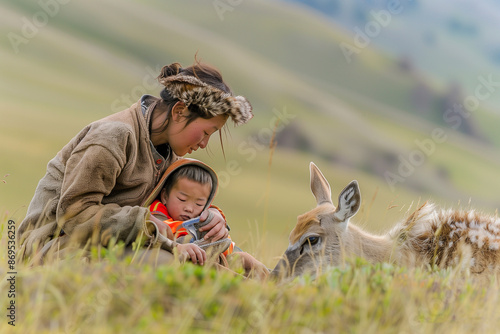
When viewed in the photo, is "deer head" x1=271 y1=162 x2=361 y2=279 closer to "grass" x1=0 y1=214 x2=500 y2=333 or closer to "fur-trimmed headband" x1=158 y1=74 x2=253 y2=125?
"fur-trimmed headband" x1=158 y1=74 x2=253 y2=125

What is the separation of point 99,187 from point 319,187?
2293mm

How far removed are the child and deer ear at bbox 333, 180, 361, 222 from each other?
1055mm

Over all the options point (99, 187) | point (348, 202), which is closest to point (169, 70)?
point (99, 187)

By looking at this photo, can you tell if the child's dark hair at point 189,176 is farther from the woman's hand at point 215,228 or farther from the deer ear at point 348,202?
the deer ear at point 348,202

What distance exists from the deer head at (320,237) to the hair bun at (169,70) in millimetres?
1810

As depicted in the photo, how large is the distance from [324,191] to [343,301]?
8.96ft

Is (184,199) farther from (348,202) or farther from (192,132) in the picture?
(348,202)

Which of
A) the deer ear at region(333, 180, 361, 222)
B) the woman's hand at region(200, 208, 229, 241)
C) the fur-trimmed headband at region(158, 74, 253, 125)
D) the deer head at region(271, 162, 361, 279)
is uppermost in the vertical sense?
the fur-trimmed headband at region(158, 74, 253, 125)

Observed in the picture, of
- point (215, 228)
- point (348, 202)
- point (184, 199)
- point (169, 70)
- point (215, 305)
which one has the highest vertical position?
point (169, 70)

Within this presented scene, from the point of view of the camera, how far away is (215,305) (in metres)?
2.97

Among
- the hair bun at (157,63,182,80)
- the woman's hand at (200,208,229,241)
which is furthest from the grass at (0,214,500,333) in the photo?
the hair bun at (157,63,182,80)

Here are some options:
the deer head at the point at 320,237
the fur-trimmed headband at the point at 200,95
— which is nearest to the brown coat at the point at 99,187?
the fur-trimmed headband at the point at 200,95

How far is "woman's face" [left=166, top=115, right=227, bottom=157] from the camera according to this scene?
5.16 metres

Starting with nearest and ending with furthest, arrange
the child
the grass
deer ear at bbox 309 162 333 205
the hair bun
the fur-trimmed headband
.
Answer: the grass
the fur-trimmed headband
the child
the hair bun
deer ear at bbox 309 162 333 205
